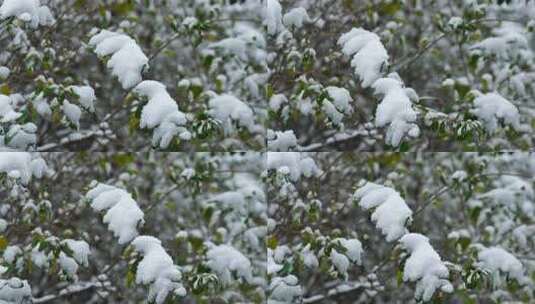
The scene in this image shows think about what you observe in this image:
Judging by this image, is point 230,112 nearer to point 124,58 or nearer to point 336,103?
point 336,103

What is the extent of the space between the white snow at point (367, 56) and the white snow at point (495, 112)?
1.99 feet

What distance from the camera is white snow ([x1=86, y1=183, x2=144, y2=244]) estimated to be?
287cm

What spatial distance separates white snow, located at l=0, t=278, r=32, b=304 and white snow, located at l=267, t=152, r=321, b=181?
1.05m

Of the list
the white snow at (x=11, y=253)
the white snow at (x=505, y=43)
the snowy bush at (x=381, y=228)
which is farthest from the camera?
the white snow at (x=505, y=43)

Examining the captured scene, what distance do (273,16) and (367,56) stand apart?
509mm

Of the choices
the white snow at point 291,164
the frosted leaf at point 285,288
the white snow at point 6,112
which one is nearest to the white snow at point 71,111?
the white snow at point 6,112

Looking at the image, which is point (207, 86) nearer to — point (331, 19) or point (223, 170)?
point (223, 170)

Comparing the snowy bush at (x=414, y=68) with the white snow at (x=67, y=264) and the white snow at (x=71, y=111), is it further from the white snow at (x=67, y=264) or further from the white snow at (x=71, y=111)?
the white snow at (x=67, y=264)

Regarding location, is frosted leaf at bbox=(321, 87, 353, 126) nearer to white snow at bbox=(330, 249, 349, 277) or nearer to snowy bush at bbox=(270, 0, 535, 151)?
snowy bush at bbox=(270, 0, 535, 151)

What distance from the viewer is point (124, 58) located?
288cm

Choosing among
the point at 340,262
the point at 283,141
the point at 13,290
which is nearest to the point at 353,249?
the point at 340,262

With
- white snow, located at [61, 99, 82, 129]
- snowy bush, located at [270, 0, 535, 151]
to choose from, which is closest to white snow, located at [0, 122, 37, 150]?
white snow, located at [61, 99, 82, 129]

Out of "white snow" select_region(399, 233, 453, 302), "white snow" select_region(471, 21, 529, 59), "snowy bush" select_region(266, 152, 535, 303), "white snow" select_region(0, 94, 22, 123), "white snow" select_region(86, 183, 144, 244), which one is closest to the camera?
"white snow" select_region(399, 233, 453, 302)

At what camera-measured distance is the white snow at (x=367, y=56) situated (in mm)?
2883
